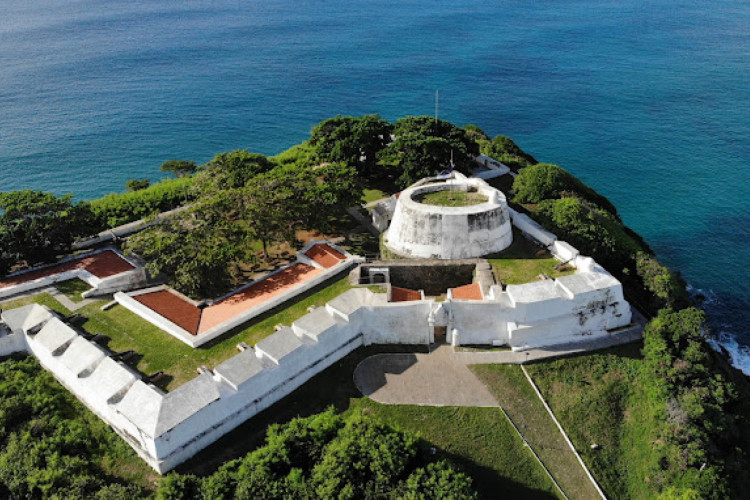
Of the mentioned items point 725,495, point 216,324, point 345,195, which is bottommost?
point 725,495

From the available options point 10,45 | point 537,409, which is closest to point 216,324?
point 537,409

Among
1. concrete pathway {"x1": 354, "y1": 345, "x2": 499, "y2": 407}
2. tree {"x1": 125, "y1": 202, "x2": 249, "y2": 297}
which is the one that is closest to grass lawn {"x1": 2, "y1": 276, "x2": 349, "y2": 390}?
tree {"x1": 125, "y1": 202, "x2": 249, "y2": 297}

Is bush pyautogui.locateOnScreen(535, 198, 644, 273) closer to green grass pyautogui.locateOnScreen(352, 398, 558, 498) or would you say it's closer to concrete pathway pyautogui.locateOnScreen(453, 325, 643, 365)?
concrete pathway pyautogui.locateOnScreen(453, 325, 643, 365)

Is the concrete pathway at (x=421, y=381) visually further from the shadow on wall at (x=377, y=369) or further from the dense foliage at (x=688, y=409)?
the dense foliage at (x=688, y=409)

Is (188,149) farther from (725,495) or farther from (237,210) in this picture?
(725,495)

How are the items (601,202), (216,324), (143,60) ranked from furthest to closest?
1. (143,60)
2. (601,202)
3. (216,324)
